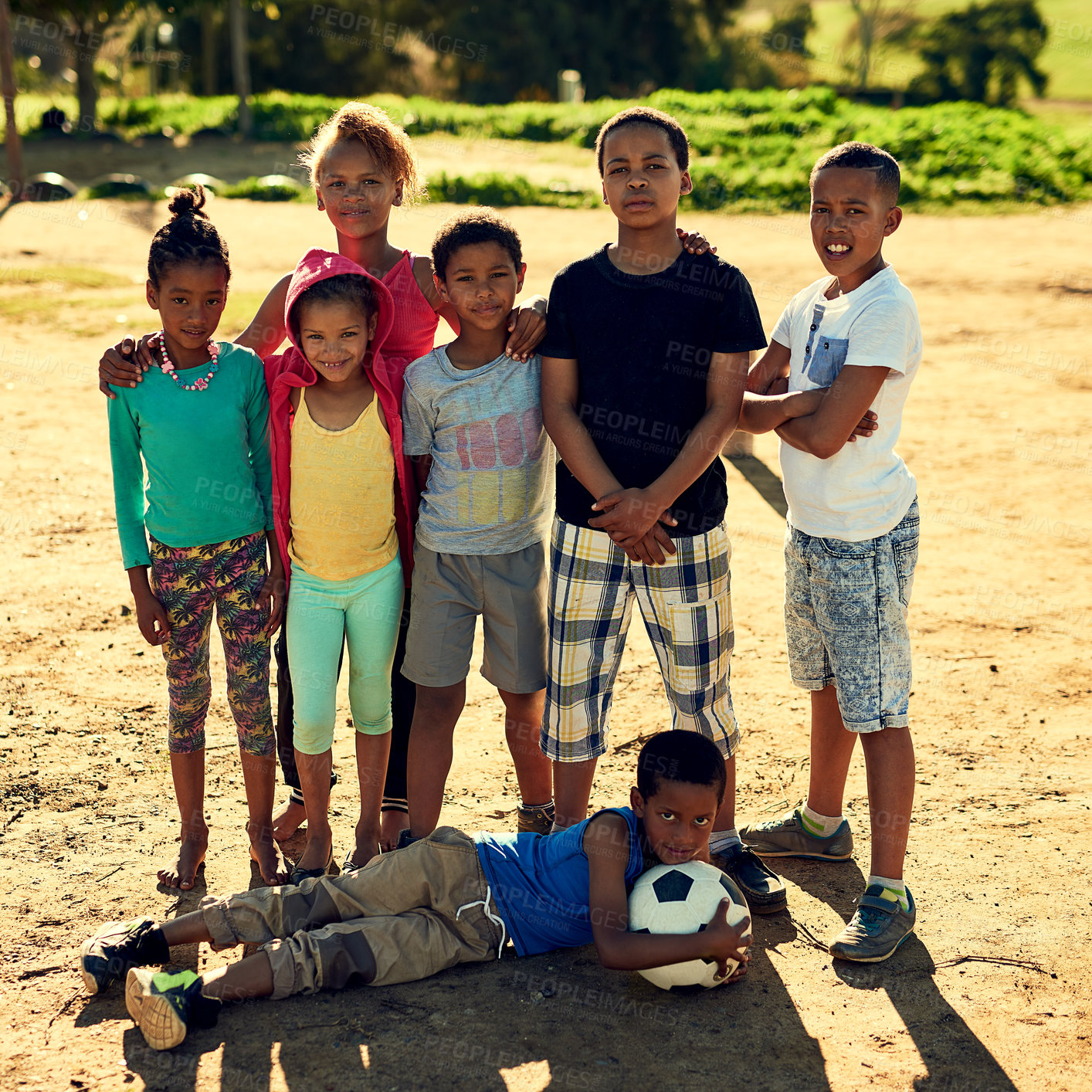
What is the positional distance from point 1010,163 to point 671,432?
635 inches

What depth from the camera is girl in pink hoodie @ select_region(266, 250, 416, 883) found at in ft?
9.49

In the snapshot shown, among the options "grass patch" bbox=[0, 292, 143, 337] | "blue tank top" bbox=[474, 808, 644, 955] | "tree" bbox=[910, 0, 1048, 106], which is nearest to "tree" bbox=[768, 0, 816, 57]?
"tree" bbox=[910, 0, 1048, 106]

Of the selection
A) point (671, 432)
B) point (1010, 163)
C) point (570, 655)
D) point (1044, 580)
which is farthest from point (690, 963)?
point (1010, 163)

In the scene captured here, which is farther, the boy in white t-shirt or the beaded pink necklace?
the beaded pink necklace

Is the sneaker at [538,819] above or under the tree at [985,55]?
under

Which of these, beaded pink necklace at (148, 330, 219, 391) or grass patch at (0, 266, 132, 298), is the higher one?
grass patch at (0, 266, 132, 298)

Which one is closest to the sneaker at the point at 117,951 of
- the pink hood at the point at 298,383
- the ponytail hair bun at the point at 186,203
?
the pink hood at the point at 298,383

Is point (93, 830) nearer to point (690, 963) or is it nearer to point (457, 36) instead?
point (690, 963)

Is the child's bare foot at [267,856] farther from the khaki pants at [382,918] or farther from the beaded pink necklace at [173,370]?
the beaded pink necklace at [173,370]

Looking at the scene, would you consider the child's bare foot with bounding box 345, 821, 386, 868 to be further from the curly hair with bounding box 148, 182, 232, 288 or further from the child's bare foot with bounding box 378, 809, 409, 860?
the curly hair with bounding box 148, 182, 232, 288

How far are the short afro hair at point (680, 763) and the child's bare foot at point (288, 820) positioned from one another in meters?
1.18

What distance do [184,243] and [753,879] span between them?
2.29 metres

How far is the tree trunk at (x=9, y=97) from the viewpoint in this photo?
14.9m

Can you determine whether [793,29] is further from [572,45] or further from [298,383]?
[298,383]
